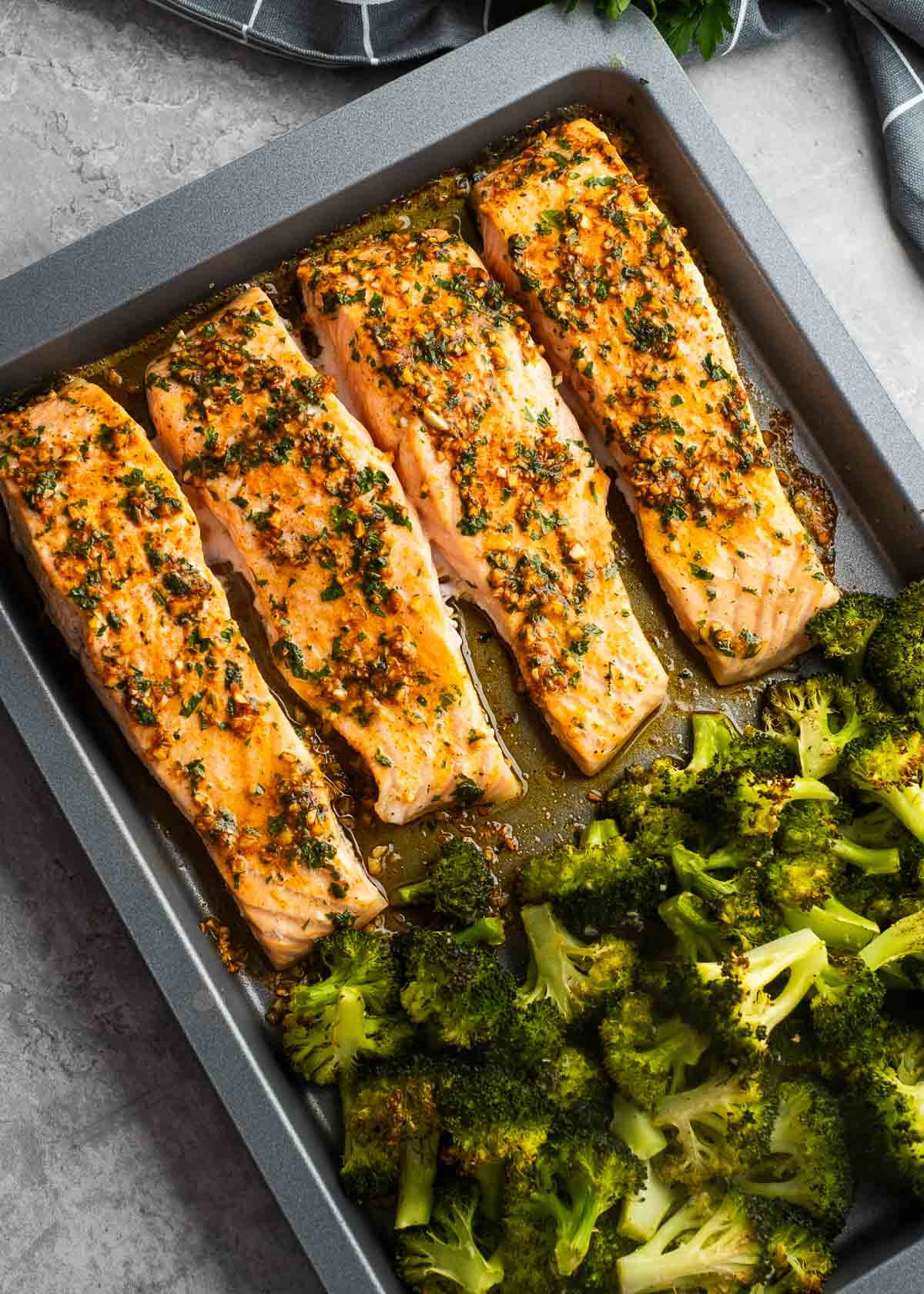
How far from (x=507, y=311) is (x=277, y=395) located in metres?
0.77

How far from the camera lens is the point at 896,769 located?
Answer: 3.54m

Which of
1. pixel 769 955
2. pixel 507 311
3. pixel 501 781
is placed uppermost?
pixel 507 311

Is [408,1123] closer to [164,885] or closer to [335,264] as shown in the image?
[164,885]

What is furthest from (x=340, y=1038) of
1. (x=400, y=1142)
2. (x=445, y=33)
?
(x=445, y=33)

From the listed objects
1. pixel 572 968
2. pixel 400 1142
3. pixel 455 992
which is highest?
pixel 455 992

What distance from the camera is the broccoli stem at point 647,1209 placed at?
329 centimetres

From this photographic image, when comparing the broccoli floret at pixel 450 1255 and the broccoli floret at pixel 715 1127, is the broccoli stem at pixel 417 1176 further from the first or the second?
the broccoli floret at pixel 715 1127

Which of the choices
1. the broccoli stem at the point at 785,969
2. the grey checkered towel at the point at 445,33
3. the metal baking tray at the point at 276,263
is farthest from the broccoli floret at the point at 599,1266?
the grey checkered towel at the point at 445,33

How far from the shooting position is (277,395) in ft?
12.0

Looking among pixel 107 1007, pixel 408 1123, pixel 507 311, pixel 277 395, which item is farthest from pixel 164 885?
pixel 507 311

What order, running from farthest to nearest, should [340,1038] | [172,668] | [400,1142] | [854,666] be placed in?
[854,666] → [172,668] → [340,1038] → [400,1142]

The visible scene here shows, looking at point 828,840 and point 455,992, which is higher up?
point 455,992

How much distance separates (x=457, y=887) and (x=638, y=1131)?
0.81 m

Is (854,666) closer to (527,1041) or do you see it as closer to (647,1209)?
(527,1041)
